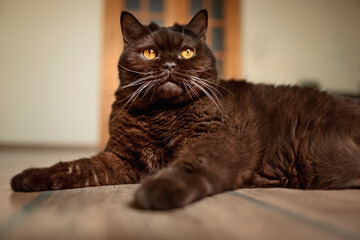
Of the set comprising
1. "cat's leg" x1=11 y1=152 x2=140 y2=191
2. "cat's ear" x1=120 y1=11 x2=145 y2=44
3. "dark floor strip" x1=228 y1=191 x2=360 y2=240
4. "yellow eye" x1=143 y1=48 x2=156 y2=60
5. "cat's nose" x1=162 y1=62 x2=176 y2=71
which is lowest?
"cat's leg" x1=11 y1=152 x2=140 y2=191

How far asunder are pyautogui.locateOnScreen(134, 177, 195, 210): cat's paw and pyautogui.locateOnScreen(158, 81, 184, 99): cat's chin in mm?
458

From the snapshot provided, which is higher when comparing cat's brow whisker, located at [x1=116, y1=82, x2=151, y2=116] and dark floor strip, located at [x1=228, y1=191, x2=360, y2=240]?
cat's brow whisker, located at [x1=116, y1=82, x2=151, y2=116]

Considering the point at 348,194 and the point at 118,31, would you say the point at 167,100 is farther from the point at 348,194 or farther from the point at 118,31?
the point at 118,31

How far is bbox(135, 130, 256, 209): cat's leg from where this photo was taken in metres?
0.62

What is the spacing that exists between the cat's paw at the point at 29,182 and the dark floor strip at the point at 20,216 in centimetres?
7

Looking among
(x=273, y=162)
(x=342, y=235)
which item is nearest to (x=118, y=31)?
(x=273, y=162)

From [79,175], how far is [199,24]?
34.5 inches

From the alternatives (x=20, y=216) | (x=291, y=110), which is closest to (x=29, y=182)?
(x=20, y=216)

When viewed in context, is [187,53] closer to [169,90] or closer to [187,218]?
[169,90]

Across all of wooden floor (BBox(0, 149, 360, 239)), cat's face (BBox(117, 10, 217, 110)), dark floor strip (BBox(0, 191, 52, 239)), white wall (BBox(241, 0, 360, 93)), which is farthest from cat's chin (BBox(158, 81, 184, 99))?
white wall (BBox(241, 0, 360, 93))

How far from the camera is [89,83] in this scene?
3.95m

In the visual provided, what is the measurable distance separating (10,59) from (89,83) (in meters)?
1.17

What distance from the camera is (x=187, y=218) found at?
0.56 m

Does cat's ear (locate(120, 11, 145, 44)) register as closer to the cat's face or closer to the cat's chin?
the cat's face
